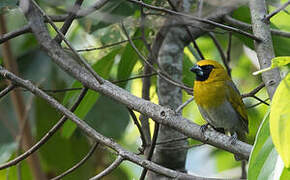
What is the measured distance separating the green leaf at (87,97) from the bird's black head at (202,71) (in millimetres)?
575

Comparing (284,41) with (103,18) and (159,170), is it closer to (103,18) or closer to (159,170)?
(103,18)

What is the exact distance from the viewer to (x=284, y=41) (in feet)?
9.40

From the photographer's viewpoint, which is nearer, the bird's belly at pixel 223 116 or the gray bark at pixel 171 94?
the gray bark at pixel 171 94

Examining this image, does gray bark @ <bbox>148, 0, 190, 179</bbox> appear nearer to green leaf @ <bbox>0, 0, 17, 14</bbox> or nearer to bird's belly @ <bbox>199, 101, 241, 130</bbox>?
bird's belly @ <bbox>199, 101, 241, 130</bbox>

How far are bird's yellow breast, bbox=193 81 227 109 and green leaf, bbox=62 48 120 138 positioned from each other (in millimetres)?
656

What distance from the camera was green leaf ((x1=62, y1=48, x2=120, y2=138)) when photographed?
2.85 m

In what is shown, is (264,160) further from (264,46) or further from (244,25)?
(244,25)

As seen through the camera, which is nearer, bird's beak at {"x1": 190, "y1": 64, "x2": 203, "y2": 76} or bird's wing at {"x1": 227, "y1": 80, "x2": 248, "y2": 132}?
bird's beak at {"x1": 190, "y1": 64, "x2": 203, "y2": 76}

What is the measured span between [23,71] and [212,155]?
6.40 feet

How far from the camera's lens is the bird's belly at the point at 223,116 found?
11.3 feet

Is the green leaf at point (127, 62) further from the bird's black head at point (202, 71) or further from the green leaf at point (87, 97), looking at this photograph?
the bird's black head at point (202, 71)

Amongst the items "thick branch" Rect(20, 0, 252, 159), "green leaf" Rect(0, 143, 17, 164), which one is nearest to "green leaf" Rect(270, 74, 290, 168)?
"thick branch" Rect(20, 0, 252, 159)

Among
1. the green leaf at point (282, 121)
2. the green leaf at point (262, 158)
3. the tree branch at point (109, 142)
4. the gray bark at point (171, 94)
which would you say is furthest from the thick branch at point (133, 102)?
the gray bark at point (171, 94)

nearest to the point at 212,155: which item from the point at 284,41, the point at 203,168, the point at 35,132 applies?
the point at 203,168
